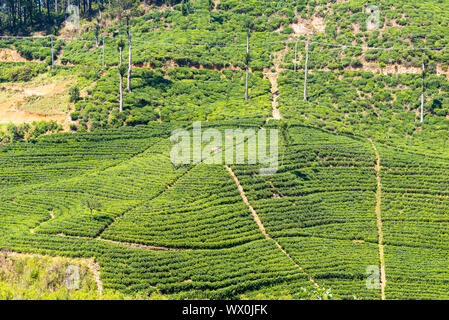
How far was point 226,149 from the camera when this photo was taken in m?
62.6

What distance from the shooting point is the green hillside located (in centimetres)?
4462

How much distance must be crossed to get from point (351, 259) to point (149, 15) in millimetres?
74417

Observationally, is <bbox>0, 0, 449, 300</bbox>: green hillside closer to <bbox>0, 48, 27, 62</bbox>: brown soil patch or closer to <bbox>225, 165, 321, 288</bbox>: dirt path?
<bbox>225, 165, 321, 288</bbox>: dirt path

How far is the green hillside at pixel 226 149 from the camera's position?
44.6m

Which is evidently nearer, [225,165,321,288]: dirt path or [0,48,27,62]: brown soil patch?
[225,165,321,288]: dirt path

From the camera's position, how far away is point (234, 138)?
6500 cm

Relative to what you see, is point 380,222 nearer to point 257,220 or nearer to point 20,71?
point 257,220

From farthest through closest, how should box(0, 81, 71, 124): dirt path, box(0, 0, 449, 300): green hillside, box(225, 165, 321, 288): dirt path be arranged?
box(0, 81, 71, 124): dirt path, box(225, 165, 321, 288): dirt path, box(0, 0, 449, 300): green hillside

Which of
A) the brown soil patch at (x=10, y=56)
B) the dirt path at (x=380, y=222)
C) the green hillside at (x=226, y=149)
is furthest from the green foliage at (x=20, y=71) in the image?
the dirt path at (x=380, y=222)

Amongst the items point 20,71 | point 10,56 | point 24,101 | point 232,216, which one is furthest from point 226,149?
point 10,56

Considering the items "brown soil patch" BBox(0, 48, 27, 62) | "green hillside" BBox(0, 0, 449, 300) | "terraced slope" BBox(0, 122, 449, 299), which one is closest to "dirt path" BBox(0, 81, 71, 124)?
"green hillside" BBox(0, 0, 449, 300)

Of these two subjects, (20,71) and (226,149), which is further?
(20,71)

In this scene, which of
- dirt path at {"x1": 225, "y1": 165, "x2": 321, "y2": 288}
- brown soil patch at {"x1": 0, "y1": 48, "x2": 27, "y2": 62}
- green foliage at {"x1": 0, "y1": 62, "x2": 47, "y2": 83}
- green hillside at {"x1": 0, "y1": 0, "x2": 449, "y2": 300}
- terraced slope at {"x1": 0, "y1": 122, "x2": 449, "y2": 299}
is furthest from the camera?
brown soil patch at {"x1": 0, "y1": 48, "x2": 27, "y2": 62}
